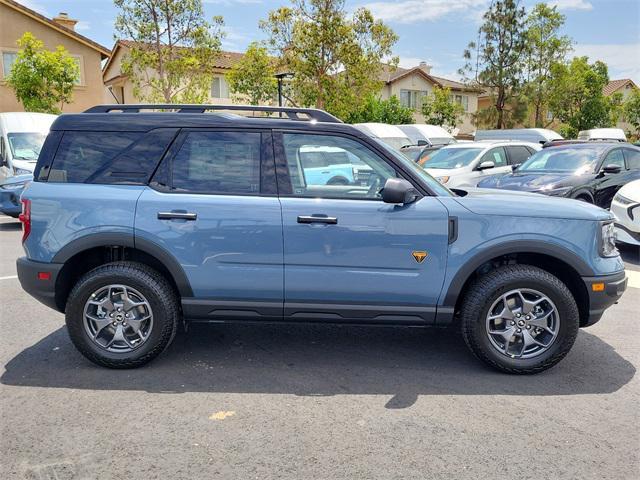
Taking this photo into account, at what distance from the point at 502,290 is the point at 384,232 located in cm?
95

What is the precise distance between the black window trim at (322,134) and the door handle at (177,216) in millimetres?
650

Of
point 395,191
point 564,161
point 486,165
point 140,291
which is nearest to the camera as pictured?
point 395,191

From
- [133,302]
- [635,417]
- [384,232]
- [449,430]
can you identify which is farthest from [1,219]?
[635,417]

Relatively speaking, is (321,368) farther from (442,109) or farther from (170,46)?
(442,109)

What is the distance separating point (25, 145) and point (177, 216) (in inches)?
425

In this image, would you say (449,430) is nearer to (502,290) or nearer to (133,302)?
(502,290)

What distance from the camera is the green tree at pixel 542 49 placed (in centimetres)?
3369

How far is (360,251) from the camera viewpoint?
3.84 m

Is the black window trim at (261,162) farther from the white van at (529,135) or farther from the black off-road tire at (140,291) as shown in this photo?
Result: the white van at (529,135)

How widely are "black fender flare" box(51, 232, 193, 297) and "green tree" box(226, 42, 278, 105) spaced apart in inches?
911

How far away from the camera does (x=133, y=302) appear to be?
4000 millimetres

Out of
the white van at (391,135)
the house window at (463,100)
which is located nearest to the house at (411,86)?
the house window at (463,100)

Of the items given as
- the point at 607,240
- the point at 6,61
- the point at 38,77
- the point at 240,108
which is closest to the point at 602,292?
the point at 607,240

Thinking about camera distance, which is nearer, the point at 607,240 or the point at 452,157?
the point at 607,240
